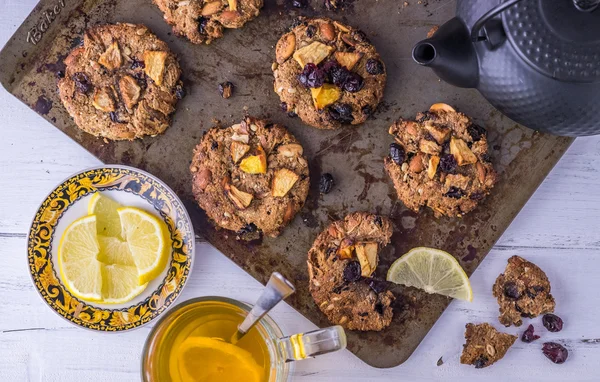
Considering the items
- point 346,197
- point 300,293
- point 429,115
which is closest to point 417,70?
point 429,115

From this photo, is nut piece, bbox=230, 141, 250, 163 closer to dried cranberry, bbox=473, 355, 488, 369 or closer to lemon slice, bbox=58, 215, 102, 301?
lemon slice, bbox=58, 215, 102, 301

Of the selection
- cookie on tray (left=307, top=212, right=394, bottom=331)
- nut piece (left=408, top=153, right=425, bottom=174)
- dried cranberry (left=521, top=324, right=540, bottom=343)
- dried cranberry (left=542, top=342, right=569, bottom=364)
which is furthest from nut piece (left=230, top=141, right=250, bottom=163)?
dried cranberry (left=542, top=342, right=569, bottom=364)

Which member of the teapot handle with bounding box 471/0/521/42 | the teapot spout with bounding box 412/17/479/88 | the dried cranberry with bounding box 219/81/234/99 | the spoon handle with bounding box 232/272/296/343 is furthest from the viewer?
the dried cranberry with bounding box 219/81/234/99

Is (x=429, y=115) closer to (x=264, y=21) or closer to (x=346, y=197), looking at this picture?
(x=346, y=197)

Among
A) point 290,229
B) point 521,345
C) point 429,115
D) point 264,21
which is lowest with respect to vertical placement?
point 521,345

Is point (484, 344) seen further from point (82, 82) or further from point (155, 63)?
point (82, 82)

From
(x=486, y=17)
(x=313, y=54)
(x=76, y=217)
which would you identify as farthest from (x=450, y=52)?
(x=76, y=217)
